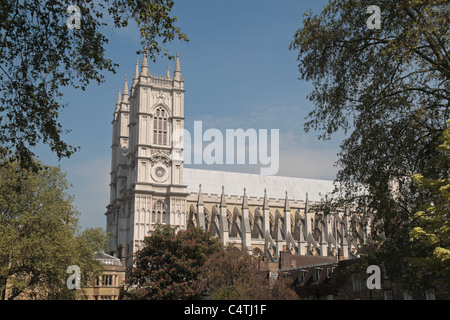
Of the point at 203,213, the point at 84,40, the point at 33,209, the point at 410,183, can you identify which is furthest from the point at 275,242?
the point at 84,40

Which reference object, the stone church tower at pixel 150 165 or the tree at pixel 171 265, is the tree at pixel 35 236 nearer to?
the tree at pixel 171 265

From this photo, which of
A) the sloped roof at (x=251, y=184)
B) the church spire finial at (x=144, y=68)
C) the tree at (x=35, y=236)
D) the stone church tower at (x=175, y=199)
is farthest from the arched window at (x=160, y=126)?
the tree at (x=35, y=236)

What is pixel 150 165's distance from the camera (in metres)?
65.7

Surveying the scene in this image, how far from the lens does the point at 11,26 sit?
1210 centimetres

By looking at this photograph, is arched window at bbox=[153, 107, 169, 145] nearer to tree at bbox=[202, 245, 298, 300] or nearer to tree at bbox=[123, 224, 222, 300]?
tree at bbox=[123, 224, 222, 300]

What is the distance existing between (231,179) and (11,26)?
67.9 meters

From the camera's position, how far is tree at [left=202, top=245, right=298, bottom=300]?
87.2 feet

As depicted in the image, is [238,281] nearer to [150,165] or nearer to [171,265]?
[171,265]

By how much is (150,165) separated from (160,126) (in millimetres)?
5254

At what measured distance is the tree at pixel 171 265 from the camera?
35.4 metres

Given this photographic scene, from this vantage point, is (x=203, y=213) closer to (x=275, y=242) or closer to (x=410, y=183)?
(x=275, y=242)

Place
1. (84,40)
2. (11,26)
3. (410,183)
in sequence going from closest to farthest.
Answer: (11,26) → (84,40) → (410,183)

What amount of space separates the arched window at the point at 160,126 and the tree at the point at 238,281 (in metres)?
36.6

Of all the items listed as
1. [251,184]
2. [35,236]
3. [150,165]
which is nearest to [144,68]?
[150,165]
